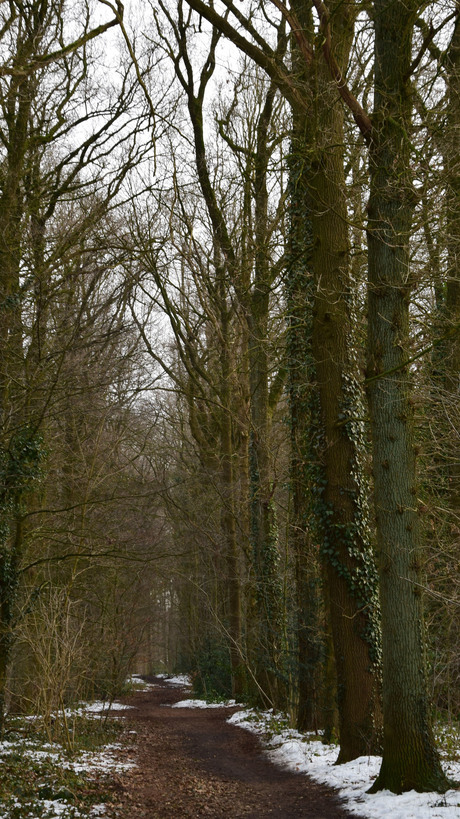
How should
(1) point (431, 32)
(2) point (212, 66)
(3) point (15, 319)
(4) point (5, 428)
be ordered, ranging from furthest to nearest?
(2) point (212, 66)
(3) point (15, 319)
(4) point (5, 428)
(1) point (431, 32)

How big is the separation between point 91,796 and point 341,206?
7580mm

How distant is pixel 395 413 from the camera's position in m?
7.07

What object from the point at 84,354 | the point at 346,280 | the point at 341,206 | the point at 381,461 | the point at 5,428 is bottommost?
the point at 381,461

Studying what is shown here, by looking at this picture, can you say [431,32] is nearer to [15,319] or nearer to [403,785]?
[15,319]

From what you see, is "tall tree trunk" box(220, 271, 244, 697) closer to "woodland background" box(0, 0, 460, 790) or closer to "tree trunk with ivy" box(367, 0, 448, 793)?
"woodland background" box(0, 0, 460, 790)

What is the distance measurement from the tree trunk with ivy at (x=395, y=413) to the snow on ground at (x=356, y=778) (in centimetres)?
26

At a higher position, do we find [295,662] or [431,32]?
[431,32]

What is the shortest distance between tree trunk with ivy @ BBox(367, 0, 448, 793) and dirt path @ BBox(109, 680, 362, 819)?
103cm

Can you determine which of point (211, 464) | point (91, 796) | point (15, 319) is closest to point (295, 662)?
point (91, 796)

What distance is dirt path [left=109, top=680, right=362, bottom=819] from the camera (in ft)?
23.1

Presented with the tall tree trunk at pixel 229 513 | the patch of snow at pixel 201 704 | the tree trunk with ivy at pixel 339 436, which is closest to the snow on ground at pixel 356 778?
the tree trunk with ivy at pixel 339 436

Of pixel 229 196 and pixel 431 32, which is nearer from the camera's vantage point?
pixel 431 32

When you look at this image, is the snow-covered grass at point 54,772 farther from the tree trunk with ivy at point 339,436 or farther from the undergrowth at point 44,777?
the tree trunk with ivy at point 339,436

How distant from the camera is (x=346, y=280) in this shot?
29.3 feet
